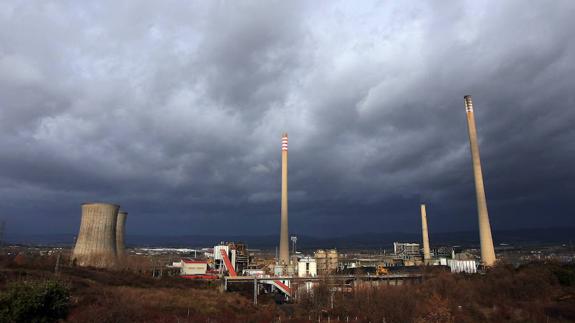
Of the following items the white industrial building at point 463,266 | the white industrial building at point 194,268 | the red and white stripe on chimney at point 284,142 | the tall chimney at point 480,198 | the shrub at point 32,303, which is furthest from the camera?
the red and white stripe on chimney at point 284,142

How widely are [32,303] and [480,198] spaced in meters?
49.2

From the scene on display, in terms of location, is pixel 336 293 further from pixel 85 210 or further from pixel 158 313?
pixel 85 210

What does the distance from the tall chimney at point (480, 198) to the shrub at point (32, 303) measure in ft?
157

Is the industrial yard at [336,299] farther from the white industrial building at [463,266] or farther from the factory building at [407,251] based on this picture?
the factory building at [407,251]

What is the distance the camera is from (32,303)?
1355 centimetres

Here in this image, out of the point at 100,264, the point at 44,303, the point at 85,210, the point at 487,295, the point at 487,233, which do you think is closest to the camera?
the point at 44,303

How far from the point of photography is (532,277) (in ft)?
137

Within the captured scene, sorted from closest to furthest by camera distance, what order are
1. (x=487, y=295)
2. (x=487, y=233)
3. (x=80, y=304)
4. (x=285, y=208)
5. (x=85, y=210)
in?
(x=80, y=304) → (x=85, y=210) → (x=487, y=295) → (x=487, y=233) → (x=285, y=208)

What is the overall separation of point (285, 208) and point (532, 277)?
33.2 m

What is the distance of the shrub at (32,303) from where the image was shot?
1343cm

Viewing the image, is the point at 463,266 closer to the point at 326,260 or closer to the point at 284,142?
the point at 326,260

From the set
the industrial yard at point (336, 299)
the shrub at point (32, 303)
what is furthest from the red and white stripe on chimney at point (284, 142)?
the shrub at point (32, 303)

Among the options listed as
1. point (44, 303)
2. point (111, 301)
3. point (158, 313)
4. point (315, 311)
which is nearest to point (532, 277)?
point (315, 311)

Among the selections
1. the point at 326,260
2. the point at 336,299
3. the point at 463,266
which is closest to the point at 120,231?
the point at 336,299
